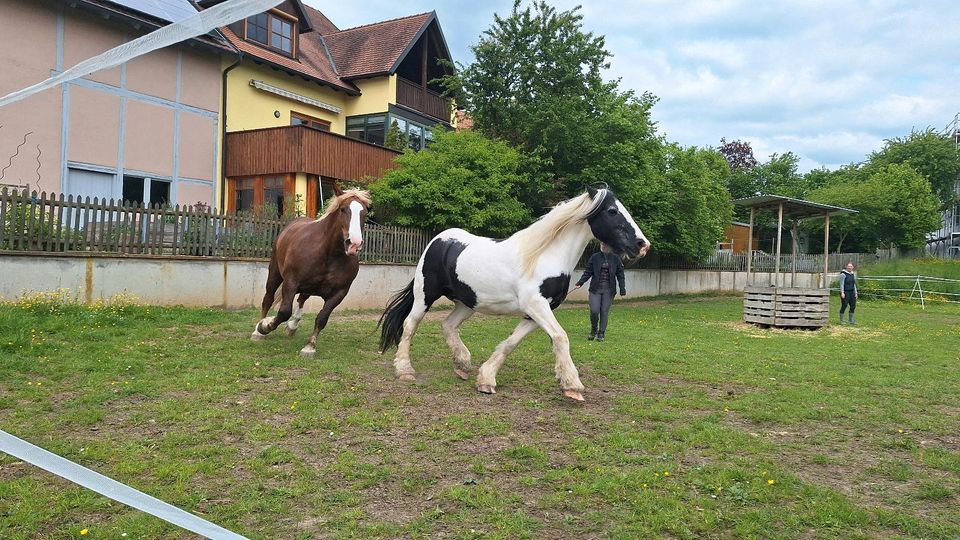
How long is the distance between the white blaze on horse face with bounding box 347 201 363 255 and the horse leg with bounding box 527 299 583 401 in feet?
7.05

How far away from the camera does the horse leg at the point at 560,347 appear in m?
5.93

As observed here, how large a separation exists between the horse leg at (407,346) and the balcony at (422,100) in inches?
668

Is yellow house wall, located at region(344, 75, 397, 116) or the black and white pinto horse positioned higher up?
yellow house wall, located at region(344, 75, 397, 116)

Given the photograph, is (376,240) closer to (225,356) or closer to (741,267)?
(225,356)

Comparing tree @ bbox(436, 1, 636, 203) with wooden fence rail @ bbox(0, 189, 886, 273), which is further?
tree @ bbox(436, 1, 636, 203)

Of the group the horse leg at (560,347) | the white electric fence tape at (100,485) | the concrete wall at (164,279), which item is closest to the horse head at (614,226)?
the horse leg at (560,347)

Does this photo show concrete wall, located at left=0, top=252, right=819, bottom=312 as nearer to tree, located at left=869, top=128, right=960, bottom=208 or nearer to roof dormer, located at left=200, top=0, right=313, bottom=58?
roof dormer, located at left=200, top=0, right=313, bottom=58

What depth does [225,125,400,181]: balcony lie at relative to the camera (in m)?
17.8

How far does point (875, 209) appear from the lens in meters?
43.9

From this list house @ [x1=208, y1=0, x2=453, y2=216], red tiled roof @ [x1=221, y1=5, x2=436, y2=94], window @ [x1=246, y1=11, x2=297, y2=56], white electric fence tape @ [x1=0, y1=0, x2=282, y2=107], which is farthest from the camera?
red tiled roof @ [x1=221, y1=5, x2=436, y2=94]

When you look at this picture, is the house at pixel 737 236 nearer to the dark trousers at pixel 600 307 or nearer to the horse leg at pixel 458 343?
the dark trousers at pixel 600 307

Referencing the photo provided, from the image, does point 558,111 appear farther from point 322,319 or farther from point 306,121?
point 322,319

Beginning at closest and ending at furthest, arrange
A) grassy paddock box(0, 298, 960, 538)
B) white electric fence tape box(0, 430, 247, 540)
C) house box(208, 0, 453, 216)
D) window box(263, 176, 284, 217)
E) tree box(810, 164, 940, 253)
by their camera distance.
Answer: white electric fence tape box(0, 430, 247, 540) < grassy paddock box(0, 298, 960, 538) < house box(208, 0, 453, 216) < window box(263, 176, 284, 217) < tree box(810, 164, 940, 253)

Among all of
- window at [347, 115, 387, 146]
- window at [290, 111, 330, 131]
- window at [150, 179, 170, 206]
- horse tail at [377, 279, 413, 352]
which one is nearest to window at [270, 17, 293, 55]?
window at [290, 111, 330, 131]
